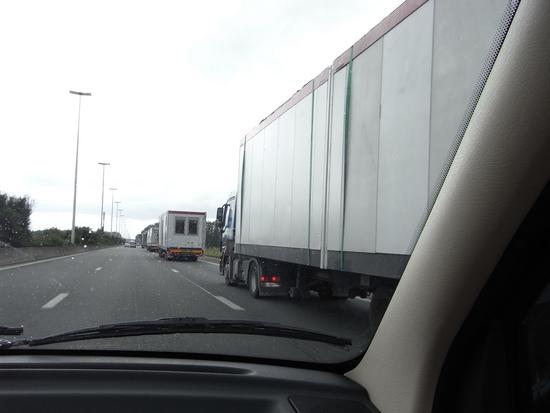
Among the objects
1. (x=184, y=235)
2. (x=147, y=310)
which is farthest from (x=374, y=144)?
(x=184, y=235)

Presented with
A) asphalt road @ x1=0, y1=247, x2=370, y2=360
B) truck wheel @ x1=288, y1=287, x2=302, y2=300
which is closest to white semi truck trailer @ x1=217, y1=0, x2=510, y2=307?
truck wheel @ x1=288, y1=287, x2=302, y2=300

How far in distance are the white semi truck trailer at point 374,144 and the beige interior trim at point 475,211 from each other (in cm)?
20

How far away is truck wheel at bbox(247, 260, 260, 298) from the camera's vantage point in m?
11.1

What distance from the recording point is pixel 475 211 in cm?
184

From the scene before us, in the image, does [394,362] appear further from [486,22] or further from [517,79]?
[486,22]

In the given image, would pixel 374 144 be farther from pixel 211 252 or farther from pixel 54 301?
pixel 211 252

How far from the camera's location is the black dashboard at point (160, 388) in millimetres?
2299

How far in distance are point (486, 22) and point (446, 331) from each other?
240 centimetres

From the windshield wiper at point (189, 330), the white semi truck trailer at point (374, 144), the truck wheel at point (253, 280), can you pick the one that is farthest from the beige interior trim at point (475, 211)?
the truck wheel at point (253, 280)

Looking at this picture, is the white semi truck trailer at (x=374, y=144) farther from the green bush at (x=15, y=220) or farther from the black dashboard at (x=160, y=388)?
the green bush at (x=15, y=220)

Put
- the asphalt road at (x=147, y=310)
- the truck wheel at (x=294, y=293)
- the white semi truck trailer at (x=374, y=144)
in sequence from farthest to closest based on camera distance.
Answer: the truck wheel at (x=294, y=293) → the white semi truck trailer at (x=374, y=144) → the asphalt road at (x=147, y=310)

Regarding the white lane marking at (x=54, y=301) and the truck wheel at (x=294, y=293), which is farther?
the truck wheel at (x=294, y=293)

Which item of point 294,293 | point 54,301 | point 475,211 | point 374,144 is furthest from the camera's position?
point 294,293

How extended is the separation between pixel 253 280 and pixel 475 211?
→ 10.3 metres
